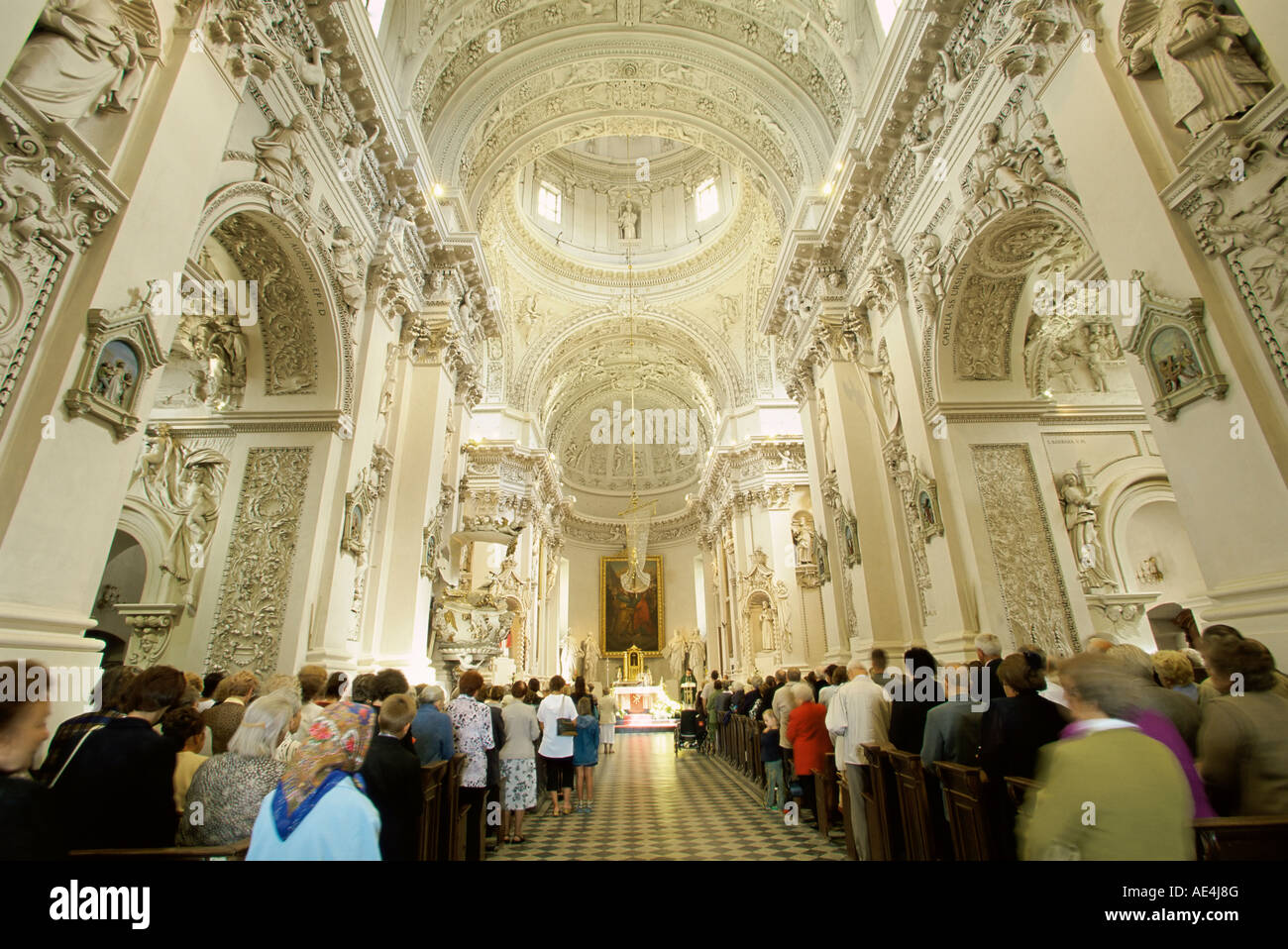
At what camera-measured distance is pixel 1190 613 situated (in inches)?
208

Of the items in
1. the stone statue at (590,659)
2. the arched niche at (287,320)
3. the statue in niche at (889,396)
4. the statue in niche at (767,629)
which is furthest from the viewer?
the stone statue at (590,659)

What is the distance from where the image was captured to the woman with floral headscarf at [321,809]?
1679 millimetres

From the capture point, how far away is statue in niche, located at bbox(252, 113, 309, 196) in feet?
19.8

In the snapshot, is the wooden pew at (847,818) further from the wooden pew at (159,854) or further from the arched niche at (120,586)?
the arched niche at (120,586)

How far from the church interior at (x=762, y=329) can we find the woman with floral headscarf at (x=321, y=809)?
272mm

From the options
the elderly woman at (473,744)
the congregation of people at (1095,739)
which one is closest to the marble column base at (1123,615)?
the congregation of people at (1095,739)

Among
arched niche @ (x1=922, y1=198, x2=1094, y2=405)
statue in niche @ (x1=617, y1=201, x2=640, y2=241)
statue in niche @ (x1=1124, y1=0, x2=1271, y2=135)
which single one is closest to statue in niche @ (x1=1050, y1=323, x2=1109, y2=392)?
arched niche @ (x1=922, y1=198, x2=1094, y2=405)

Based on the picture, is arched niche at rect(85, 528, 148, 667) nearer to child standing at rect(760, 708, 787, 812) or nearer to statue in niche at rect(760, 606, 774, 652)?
child standing at rect(760, 708, 787, 812)

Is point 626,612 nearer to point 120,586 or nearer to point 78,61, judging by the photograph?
point 120,586

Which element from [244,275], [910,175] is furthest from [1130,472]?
[244,275]

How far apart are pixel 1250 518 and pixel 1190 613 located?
206 cm

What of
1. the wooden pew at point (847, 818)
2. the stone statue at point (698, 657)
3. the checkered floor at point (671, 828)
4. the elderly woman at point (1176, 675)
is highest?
the stone statue at point (698, 657)

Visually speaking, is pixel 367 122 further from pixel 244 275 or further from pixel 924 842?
pixel 924 842

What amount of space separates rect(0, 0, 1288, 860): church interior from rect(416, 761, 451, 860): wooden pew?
0.20 feet
